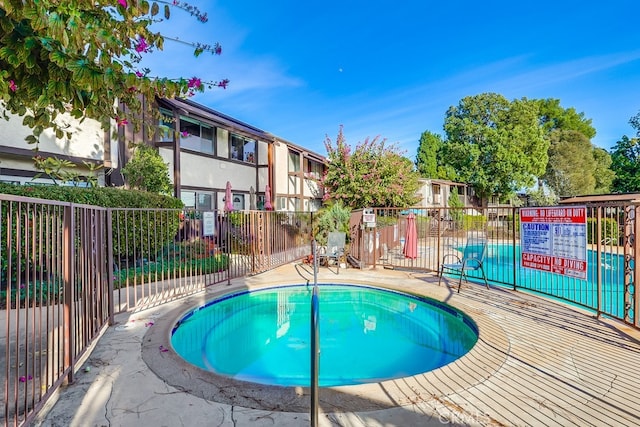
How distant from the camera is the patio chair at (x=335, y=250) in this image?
9523 millimetres

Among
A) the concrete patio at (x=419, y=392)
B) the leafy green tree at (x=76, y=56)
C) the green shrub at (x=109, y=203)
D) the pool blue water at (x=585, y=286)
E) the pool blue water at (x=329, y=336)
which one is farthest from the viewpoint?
the green shrub at (x=109, y=203)

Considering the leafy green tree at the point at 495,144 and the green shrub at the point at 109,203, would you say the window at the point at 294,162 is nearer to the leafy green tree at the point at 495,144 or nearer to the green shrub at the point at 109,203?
the green shrub at the point at 109,203

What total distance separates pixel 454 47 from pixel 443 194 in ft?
78.9

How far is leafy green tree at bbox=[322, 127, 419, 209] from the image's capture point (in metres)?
16.9

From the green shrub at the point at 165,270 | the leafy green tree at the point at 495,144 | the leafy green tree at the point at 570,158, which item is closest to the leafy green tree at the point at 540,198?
the leafy green tree at the point at 495,144

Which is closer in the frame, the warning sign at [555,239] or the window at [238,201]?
the warning sign at [555,239]

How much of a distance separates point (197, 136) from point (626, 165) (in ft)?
106

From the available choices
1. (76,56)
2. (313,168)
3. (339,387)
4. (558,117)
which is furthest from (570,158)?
(76,56)

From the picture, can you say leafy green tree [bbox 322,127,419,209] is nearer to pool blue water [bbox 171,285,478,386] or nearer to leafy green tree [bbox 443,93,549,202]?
pool blue water [bbox 171,285,478,386]

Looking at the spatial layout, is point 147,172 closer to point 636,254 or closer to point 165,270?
point 165,270

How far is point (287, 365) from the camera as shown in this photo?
508 cm

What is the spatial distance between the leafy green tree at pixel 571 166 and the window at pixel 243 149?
32325mm

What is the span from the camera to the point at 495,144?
32.2 meters

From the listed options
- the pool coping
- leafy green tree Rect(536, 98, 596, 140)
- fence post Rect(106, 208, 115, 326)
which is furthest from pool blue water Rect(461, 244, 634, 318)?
leafy green tree Rect(536, 98, 596, 140)
